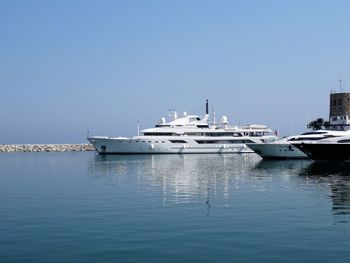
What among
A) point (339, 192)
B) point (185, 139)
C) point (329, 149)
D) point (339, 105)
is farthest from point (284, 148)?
point (339, 105)

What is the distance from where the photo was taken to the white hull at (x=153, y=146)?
83250 millimetres

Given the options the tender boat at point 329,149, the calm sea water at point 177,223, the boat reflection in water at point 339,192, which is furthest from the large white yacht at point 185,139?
the calm sea water at point 177,223

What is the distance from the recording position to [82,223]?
18.3 metres

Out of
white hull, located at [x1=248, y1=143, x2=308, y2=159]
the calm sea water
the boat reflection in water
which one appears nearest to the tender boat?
white hull, located at [x1=248, y1=143, x2=308, y2=159]

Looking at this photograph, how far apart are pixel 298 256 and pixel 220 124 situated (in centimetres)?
7862

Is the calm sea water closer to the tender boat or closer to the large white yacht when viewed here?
the tender boat

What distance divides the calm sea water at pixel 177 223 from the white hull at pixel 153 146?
51404 mm

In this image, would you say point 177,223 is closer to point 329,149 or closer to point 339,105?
point 329,149

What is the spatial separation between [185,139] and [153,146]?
5.24 m

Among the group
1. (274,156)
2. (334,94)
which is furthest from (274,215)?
(334,94)

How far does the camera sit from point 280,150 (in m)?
65.1

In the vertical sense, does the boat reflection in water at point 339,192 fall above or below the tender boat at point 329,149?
below

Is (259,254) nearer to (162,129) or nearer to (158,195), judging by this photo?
(158,195)

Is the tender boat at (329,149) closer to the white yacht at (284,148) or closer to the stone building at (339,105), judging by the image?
the white yacht at (284,148)
